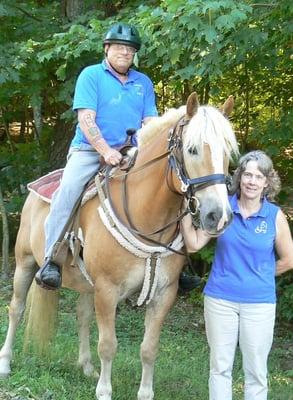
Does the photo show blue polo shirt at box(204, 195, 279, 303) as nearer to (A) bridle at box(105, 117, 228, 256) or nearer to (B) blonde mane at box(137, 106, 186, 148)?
(A) bridle at box(105, 117, 228, 256)

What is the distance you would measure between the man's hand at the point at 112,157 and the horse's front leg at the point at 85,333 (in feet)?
5.82

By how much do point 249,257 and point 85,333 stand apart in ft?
7.40

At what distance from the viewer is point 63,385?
471 centimetres

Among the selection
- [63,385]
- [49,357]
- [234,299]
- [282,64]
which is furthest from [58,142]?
[234,299]

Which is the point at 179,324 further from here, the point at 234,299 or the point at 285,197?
the point at 234,299

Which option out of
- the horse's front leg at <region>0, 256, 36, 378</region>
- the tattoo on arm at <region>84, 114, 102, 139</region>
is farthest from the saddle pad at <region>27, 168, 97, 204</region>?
the tattoo on arm at <region>84, 114, 102, 139</region>

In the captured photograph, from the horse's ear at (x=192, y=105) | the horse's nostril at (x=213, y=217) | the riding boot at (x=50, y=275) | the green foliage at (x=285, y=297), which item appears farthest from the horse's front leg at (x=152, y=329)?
the green foliage at (x=285, y=297)

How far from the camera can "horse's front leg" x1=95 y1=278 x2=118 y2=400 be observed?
430 cm

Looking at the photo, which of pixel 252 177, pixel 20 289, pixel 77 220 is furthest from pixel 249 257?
pixel 20 289

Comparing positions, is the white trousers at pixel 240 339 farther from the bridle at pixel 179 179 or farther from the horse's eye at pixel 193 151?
the horse's eye at pixel 193 151

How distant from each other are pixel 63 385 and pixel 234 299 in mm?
1651

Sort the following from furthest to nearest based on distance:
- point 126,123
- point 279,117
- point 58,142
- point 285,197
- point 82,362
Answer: point 58,142 < point 285,197 < point 279,117 < point 82,362 < point 126,123

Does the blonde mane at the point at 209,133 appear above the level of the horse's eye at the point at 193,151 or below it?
above

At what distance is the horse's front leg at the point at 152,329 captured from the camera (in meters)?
4.42
